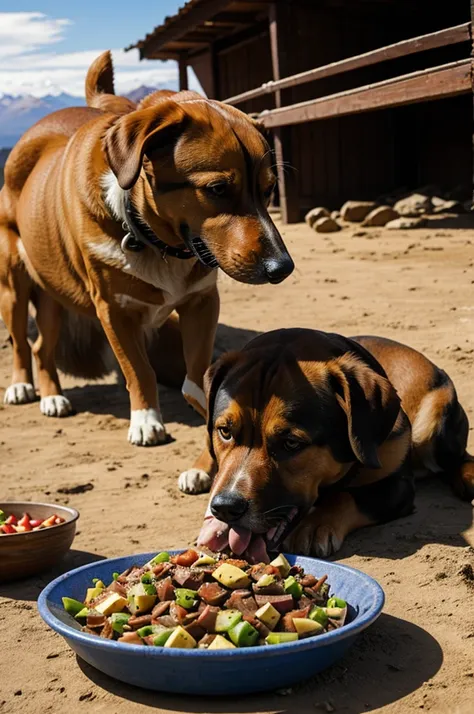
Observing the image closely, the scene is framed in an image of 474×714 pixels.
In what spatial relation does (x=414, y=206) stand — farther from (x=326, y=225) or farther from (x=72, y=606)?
(x=72, y=606)

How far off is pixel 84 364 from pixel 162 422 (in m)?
1.58

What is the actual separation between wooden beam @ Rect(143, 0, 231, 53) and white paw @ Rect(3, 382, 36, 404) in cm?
883

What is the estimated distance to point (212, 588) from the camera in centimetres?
304

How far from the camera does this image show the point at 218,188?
4910 millimetres

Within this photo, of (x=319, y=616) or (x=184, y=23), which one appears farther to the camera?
(x=184, y=23)

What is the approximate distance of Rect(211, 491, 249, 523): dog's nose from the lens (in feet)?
11.6

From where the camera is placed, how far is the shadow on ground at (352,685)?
2803 mm

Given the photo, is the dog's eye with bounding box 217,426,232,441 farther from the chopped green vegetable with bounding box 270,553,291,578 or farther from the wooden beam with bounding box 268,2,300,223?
the wooden beam with bounding box 268,2,300,223

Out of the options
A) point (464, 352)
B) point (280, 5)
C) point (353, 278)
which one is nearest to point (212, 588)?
point (464, 352)

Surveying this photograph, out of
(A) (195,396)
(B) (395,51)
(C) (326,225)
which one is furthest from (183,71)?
(A) (195,396)

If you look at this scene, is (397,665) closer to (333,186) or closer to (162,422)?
(162,422)

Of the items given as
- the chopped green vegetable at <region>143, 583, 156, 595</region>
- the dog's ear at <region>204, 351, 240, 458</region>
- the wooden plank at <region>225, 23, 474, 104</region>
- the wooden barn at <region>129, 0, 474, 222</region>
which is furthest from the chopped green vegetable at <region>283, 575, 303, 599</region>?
the wooden barn at <region>129, 0, 474, 222</region>

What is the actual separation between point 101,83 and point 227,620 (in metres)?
5.39

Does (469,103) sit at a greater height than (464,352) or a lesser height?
greater
